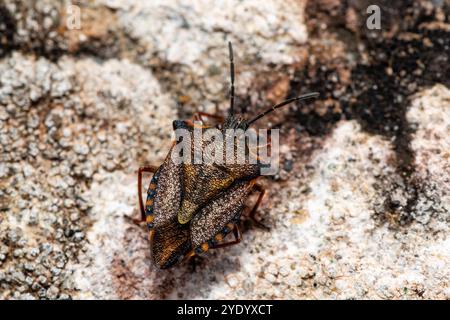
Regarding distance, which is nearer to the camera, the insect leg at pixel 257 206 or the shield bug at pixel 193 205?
the shield bug at pixel 193 205
